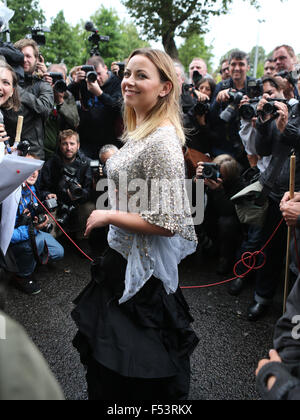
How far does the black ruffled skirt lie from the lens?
1.61 meters

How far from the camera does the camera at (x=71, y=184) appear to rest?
413 cm

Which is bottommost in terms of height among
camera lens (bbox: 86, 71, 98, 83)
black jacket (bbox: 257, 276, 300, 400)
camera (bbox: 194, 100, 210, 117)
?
black jacket (bbox: 257, 276, 300, 400)

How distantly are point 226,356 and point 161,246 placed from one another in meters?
1.38

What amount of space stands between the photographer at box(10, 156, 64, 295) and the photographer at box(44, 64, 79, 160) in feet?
2.95

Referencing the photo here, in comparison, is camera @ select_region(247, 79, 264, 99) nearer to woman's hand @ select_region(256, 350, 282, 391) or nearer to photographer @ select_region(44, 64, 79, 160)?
photographer @ select_region(44, 64, 79, 160)

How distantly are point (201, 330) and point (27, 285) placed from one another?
173 centimetres

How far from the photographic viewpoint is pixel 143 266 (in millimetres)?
1651

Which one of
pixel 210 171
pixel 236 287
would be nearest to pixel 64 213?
pixel 210 171

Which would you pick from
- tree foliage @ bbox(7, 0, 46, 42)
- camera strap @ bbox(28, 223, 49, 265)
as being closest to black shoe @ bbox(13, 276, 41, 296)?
camera strap @ bbox(28, 223, 49, 265)

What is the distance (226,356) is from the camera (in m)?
2.64

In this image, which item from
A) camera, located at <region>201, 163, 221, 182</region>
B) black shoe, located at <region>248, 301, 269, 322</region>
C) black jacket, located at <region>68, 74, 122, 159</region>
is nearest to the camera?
black shoe, located at <region>248, 301, 269, 322</region>

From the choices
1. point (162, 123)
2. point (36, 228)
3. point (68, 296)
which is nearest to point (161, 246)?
point (162, 123)

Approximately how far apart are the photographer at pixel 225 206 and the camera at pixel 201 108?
0.65 meters

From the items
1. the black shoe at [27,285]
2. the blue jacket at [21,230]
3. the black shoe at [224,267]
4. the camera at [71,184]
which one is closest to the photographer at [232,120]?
the black shoe at [224,267]
